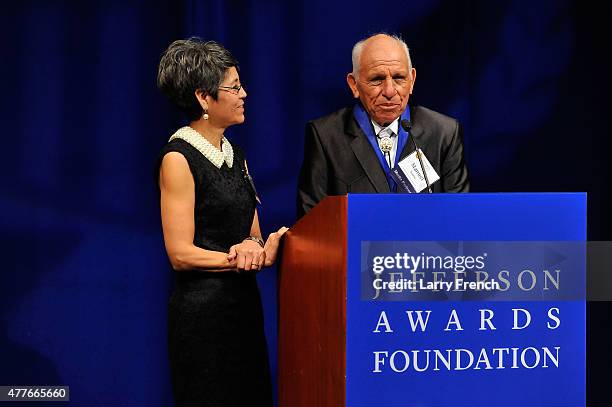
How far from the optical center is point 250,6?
3789mm

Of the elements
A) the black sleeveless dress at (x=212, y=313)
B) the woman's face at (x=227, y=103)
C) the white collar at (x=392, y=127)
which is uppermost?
A: the woman's face at (x=227, y=103)

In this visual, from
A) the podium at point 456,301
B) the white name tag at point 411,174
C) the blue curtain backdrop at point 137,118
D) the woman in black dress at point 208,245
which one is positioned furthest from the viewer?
the blue curtain backdrop at point 137,118

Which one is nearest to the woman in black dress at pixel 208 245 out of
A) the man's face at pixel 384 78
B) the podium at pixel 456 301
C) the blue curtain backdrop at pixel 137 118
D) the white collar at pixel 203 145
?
the white collar at pixel 203 145

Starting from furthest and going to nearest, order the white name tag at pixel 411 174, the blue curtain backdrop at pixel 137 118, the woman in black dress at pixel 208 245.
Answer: the blue curtain backdrop at pixel 137 118, the woman in black dress at pixel 208 245, the white name tag at pixel 411 174

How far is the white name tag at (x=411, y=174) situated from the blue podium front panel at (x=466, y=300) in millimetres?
321

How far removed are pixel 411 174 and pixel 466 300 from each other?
0.41 m

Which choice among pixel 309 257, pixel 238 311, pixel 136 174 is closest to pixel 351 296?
pixel 309 257

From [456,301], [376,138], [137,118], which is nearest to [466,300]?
[456,301]

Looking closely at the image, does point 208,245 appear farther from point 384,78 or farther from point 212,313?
point 384,78

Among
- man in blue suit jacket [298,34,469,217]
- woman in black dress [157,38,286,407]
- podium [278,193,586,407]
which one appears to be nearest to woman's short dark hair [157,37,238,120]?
woman in black dress [157,38,286,407]

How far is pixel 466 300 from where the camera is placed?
1.52m

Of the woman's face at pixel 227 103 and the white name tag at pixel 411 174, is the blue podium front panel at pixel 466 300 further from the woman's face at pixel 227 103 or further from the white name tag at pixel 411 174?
the woman's face at pixel 227 103

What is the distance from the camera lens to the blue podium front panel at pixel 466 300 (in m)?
1.48

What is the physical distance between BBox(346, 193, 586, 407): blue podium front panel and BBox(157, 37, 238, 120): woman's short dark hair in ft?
3.30
